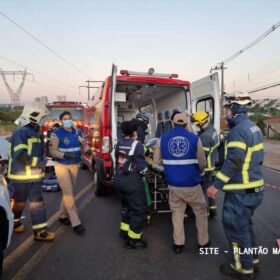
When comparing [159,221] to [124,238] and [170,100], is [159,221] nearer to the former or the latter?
A: [124,238]

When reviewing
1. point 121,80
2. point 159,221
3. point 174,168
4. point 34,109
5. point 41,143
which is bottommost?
point 159,221

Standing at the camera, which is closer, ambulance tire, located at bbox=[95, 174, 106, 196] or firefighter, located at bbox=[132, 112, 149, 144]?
firefighter, located at bbox=[132, 112, 149, 144]

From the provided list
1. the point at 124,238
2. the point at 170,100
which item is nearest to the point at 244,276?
the point at 124,238

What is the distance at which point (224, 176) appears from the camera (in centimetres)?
345

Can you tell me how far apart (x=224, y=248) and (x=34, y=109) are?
317cm

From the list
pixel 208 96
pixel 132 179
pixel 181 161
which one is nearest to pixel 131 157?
pixel 132 179

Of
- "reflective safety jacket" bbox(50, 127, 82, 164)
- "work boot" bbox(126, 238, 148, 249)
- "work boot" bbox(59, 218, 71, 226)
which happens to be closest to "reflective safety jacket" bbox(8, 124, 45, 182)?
"reflective safety jacket" bbox(50, 127, 82, 164)

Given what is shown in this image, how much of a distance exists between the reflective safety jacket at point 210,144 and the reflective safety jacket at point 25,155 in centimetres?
252

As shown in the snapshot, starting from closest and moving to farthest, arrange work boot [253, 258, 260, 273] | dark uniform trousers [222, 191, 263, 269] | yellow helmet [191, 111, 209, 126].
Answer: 1. dark uniform trousers [222, 191, 263, 269]
2. work boot [253, 258, 260, 273]
3. yellow helmet [191, 111, 209, 126]

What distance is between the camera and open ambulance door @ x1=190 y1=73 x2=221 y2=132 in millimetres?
6039

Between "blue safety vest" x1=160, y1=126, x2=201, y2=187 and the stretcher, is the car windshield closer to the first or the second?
the stretcher

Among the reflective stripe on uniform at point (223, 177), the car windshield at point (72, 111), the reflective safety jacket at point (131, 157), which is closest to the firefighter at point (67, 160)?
the reflective safety jacket at point (131, 157)

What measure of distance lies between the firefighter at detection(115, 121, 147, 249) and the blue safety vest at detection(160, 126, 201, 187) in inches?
16.7

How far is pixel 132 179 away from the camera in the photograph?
440 cm
